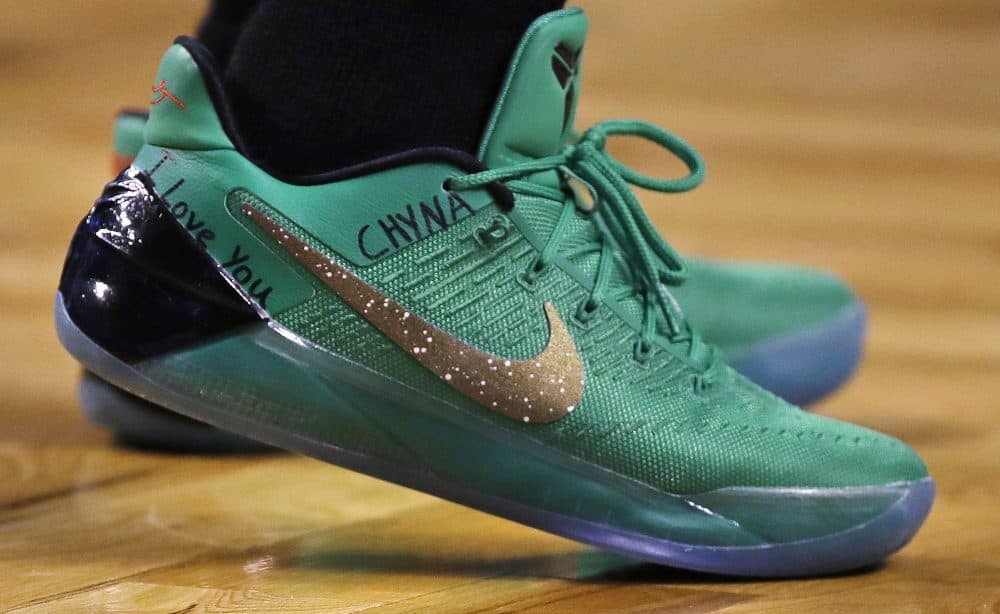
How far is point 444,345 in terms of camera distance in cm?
73

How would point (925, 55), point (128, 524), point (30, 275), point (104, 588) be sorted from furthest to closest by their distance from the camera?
point (925, 55)
point (30, 275)
point (128, 524)
point (104, 588)

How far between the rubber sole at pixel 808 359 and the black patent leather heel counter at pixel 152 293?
0.68 m

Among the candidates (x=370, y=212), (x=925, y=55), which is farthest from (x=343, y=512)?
(x=925, y=55)

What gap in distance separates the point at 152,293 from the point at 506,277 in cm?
20

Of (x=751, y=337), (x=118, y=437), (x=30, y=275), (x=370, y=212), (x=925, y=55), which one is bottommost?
(x=30, y=275)

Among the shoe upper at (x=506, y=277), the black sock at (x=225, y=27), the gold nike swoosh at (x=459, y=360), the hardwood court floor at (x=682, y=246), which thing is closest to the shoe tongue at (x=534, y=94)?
the shoe upper at (x=506, y=277)

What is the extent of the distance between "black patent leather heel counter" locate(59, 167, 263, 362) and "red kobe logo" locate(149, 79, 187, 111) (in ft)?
0.18

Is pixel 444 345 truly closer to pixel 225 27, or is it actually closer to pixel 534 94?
pixel 534 94

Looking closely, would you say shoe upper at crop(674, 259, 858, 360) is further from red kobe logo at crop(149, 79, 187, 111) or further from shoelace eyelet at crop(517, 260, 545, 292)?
red kobe logo at crop(149, 79, 187, 111)

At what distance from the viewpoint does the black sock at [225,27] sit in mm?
1170

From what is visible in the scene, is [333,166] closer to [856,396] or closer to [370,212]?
[370,212]

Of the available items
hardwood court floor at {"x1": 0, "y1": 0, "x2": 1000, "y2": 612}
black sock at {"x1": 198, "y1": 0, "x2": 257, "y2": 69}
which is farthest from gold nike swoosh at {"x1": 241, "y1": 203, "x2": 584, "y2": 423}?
black sock at {"x1": 198, "y1": 0, "x2": 257, "y2": 69}

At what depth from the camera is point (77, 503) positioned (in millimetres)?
901

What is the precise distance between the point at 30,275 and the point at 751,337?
1.20 meters
